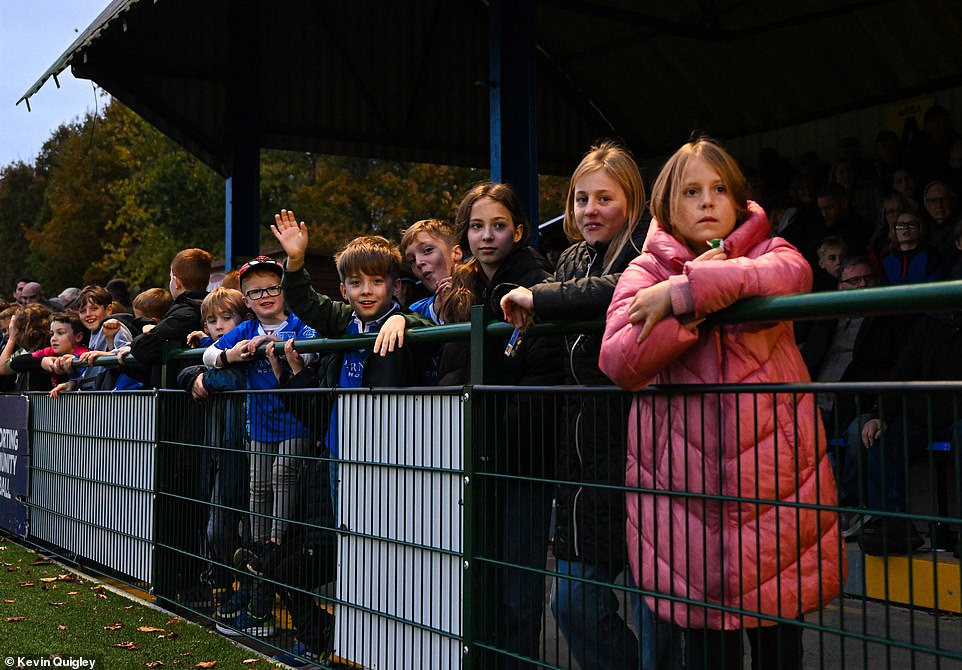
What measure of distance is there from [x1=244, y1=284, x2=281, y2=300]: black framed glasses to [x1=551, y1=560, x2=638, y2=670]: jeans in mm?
2818

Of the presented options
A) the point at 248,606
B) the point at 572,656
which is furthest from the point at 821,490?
the point at 248,606

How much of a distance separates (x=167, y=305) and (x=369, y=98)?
6.75 m

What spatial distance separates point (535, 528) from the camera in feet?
11.1

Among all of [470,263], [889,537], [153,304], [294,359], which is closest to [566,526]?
[889,537]

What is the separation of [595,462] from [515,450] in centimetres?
48

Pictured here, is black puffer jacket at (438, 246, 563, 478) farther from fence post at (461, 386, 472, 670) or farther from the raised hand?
the raised hand

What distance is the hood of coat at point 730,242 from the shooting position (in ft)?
9.83

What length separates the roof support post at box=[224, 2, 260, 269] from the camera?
42.5 feet

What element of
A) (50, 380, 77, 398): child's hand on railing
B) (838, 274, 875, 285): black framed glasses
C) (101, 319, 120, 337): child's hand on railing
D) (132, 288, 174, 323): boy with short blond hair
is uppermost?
(838, 274, 875, 285): black framed glasses

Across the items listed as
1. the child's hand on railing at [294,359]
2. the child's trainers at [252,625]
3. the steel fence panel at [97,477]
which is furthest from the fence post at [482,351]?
the steel fence panel at [97,477]

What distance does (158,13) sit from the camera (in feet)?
38.5

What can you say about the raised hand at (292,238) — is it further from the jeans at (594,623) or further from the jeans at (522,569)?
the jeans at (594,623)

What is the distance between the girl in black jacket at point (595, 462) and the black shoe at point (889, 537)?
2.21ft

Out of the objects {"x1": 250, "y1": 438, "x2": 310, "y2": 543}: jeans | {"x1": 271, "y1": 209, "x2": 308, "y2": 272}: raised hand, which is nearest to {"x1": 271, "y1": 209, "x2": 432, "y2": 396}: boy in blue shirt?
{"x1": 271, "y1": 209, "x2": 308, "y2": 272}: raised hand
